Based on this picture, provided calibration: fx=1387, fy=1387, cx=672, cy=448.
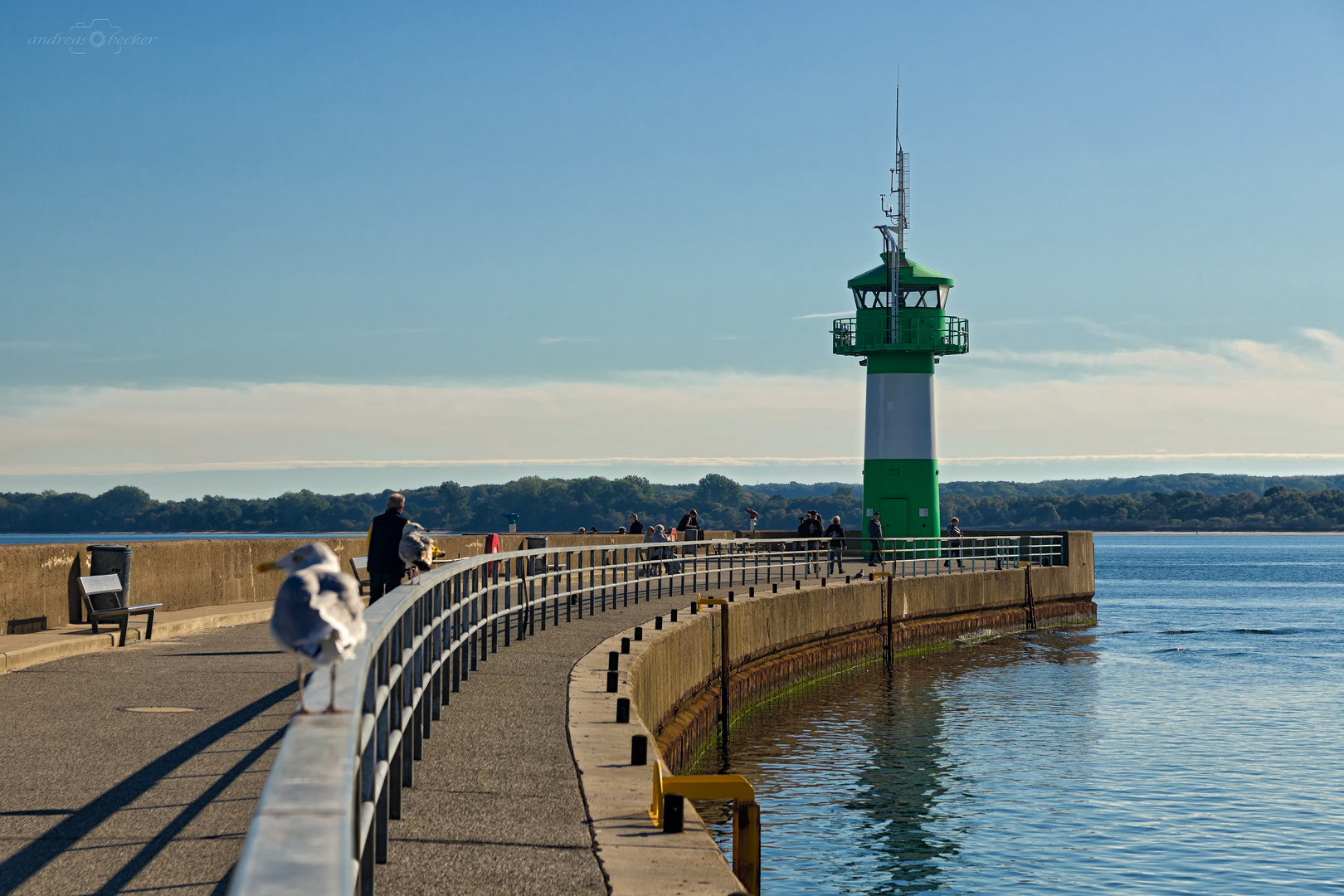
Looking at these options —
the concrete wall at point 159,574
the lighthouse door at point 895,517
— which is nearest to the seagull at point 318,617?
the concrete wall at point 159,574

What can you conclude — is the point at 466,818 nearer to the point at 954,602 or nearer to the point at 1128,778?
the point at 1128,778

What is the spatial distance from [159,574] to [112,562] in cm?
218

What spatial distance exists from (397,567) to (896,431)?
104 ft

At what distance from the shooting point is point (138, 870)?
5.82 m

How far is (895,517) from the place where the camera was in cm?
4350

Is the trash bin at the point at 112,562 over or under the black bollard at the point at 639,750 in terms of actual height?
over

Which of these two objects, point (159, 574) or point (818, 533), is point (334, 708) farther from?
point (818, 533)

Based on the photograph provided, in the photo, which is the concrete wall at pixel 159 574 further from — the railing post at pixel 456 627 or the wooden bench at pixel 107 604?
the railing post at pixel 456 627

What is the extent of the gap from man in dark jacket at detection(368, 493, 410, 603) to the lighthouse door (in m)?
30.8

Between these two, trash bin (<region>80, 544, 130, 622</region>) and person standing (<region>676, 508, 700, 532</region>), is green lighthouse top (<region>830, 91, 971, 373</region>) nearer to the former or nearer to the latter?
person standing (<region>676, 508, 700, 532</region>)

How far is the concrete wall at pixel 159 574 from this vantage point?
15.6m

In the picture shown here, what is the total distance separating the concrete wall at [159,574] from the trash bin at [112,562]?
0.10 metres

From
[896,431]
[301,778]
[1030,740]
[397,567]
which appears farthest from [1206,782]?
[896,431]

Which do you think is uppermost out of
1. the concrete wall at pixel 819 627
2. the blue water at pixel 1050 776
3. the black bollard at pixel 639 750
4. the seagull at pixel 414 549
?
the seagull at pixel 414 549
